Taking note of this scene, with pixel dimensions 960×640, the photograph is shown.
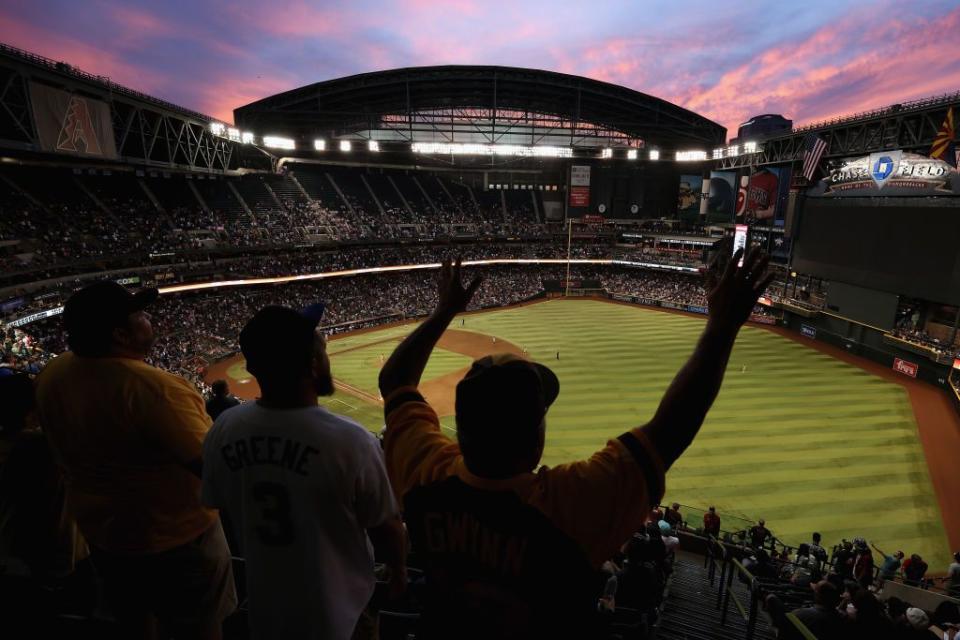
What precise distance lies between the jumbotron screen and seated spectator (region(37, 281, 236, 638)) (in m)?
36.1

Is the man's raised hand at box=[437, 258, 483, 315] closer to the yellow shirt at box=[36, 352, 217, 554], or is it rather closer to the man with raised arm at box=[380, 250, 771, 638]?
the man with raised arm at box=[380, 250, 771, 638]

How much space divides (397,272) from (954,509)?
1843 inches

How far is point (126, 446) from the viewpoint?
2668mm

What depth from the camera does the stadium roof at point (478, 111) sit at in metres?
46.8

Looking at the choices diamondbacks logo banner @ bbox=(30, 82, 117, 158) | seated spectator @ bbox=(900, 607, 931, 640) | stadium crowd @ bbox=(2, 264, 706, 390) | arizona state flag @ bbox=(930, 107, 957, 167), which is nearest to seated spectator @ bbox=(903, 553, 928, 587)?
seated spectator @ bbox=(900, 607, 931, 640)

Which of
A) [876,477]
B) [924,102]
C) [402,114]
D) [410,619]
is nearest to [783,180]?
[924,102]

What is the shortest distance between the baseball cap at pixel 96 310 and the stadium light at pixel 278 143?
1977 inches

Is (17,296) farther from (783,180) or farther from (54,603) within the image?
(783,180)

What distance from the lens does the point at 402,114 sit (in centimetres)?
4938

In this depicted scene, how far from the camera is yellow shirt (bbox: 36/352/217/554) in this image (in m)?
2.63

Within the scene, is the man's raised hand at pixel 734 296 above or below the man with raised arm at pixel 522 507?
above

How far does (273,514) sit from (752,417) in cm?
2562

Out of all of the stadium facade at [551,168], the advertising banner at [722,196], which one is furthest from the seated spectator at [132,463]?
the advertising banner at [722,196]

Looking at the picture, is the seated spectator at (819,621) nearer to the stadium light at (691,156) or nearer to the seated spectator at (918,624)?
the seated spectator at (918,624)
